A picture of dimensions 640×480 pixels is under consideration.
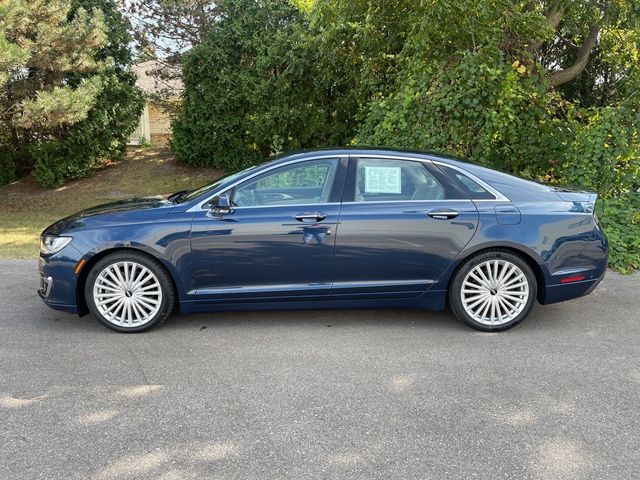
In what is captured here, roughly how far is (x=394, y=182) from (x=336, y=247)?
28.9 inches

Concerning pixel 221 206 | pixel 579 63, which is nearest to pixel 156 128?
pixel 579 63

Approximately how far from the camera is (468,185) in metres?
4.70

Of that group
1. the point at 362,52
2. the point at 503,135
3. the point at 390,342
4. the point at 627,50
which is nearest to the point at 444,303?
the point at 390,342

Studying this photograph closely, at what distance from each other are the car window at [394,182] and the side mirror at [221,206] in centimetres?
103

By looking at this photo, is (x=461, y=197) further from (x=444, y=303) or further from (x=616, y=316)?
(x=616, y=316)

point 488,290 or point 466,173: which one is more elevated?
point 466,173

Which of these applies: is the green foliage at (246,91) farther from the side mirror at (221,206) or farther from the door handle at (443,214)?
the door handle at (443,214)

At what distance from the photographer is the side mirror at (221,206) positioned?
14.8 ft

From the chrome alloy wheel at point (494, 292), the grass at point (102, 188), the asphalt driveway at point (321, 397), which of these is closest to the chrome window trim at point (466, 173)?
the chrome alloy wheel at point (494, 292)

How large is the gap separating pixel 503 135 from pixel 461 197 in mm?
3867

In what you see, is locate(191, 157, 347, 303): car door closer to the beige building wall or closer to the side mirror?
the side mirror

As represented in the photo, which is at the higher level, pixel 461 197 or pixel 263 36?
pixel 263 36

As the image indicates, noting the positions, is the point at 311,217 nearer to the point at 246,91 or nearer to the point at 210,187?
the point at 210,187

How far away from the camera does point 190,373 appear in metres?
3.89
